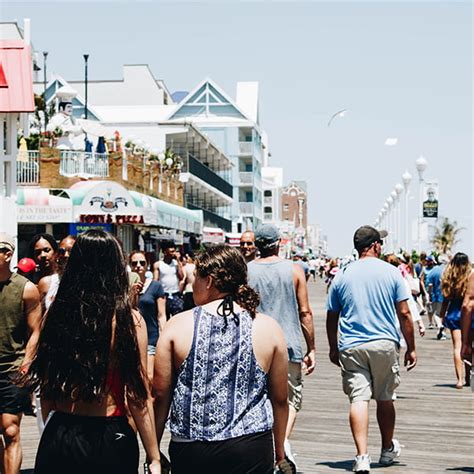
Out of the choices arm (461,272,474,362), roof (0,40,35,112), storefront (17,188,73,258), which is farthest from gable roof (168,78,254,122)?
arm (461,272,474,362)

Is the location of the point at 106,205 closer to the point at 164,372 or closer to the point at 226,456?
the point at 164,372

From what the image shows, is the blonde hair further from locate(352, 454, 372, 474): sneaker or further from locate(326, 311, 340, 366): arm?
locate(352, 454, 372, 474): sneaker

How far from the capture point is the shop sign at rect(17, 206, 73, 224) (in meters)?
27.1

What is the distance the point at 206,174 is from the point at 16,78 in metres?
46.9

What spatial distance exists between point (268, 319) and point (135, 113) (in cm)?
→ 8214

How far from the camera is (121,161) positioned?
34281mm

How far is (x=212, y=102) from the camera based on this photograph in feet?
312

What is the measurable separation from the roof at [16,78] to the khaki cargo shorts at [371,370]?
12507 mm

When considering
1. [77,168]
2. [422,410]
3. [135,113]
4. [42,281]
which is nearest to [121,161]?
[77,168]

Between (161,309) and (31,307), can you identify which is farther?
(161,309)

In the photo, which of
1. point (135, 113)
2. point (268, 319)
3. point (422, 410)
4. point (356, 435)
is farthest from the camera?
point (135, 113)

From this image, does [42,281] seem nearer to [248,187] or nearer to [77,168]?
[77,168]

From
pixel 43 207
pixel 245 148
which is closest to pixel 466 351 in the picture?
pixel 43 207

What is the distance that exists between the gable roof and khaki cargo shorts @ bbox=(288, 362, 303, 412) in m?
85.7
